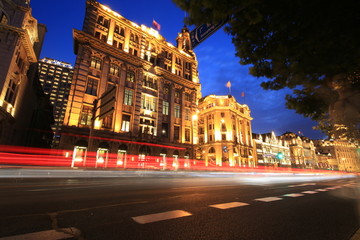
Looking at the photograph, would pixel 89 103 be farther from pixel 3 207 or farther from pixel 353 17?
pixel 353 17

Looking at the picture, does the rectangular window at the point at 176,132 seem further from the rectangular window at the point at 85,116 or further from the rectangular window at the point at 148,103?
the rectangular window at the point at 85,116

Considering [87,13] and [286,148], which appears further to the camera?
[286,148]

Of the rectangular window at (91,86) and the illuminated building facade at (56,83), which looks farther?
the illuminated building facade at (56,83)

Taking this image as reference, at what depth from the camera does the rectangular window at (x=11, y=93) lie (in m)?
19.2

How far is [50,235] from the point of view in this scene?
2.39 meters

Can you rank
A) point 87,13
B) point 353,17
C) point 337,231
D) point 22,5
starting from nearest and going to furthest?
1. point 337,231
2. point 353,17
3. point 22,5
4. point 87,13

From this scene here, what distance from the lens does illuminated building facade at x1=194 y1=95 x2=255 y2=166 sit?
5456 cm

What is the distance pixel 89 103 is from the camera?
24875 mm

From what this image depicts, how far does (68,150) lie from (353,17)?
2588 cm

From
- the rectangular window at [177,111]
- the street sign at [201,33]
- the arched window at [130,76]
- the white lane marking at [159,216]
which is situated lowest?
the white lane marking at [159,216]

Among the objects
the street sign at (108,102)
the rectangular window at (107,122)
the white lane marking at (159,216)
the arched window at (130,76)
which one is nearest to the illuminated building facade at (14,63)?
the rectangular window at (107,122)

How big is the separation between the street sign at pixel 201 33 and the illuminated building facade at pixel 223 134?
162 ft

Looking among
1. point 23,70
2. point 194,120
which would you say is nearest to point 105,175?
point 23,70

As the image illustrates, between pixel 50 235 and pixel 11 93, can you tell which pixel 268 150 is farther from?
pixel 50 235
